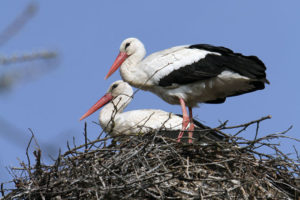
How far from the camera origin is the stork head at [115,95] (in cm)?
651

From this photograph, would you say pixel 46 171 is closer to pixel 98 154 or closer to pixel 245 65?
pixel 98 154

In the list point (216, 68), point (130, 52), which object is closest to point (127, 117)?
point (130, 52)

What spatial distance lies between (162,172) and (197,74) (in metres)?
2.06

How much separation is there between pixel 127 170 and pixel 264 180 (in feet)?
4.23

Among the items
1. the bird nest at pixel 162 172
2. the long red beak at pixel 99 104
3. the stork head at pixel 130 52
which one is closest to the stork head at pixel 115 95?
the long red beak at pixel 99 104

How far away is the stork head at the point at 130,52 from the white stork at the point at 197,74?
258mm

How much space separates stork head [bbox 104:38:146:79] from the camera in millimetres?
6020

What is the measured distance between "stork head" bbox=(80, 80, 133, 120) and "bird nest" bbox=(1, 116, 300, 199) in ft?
7.69

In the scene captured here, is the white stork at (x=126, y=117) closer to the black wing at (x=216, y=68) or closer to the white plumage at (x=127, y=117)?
the white plumage at (x=127, y=117)

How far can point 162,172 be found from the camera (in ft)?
11.6

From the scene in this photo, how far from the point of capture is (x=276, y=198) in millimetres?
3566

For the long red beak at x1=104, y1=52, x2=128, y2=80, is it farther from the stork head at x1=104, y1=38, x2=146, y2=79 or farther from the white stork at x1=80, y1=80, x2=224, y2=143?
the white stork at x1=80, y1=80, x2=224, y2=143

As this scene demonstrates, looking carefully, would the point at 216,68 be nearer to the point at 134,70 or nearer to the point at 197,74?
the point at 197,74

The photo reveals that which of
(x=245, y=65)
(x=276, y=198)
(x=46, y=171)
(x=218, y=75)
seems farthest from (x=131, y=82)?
(x=276, y=198)
